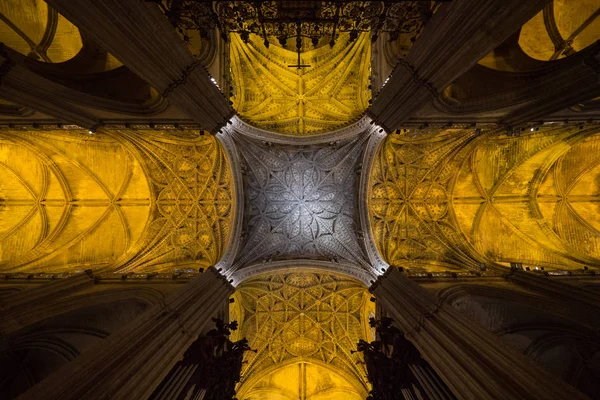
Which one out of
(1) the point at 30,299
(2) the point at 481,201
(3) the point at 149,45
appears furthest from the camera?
(2) the point at 481,201

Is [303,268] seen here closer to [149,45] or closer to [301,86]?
[301,86]

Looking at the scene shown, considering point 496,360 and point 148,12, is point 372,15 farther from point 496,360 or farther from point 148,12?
point 496,360

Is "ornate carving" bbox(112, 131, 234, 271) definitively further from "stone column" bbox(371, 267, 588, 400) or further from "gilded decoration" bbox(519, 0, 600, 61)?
"gilded decoration" bbox(519, 0, 600, 61)

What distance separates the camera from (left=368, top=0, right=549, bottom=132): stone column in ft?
15.5

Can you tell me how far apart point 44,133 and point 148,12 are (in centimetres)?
837

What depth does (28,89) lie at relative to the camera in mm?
5711

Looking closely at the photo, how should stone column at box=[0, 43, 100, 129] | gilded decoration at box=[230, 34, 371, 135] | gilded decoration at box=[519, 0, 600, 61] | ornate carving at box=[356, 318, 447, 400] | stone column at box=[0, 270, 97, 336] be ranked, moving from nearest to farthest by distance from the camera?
1. stone column at box=[0, 43, 100, 129]
2. stone column at box=[0, 270, 97, 336]
3. ornate carving at box=[356, 318, 447, 400]
4. gilded decoration at box=[519, 0, 600, 61]
5. gilded decoration at box=[230, 34, 371, 135]

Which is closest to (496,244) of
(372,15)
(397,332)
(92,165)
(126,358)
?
(397,332)

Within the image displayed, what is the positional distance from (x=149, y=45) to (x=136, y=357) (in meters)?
5.49

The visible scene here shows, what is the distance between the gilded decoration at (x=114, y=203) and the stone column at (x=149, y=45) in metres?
4.45

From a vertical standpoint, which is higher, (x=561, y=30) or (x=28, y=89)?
(x=561, y=30)

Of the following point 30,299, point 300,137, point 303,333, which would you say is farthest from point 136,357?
point 303,333

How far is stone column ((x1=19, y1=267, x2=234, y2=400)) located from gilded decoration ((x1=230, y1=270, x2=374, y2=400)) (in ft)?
18.4

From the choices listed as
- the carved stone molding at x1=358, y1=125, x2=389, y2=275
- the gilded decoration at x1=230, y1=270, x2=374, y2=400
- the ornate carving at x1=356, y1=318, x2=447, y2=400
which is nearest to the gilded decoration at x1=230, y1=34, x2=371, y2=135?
the carved stone molding at x1=358, y1=125, x2=389, y2=275
